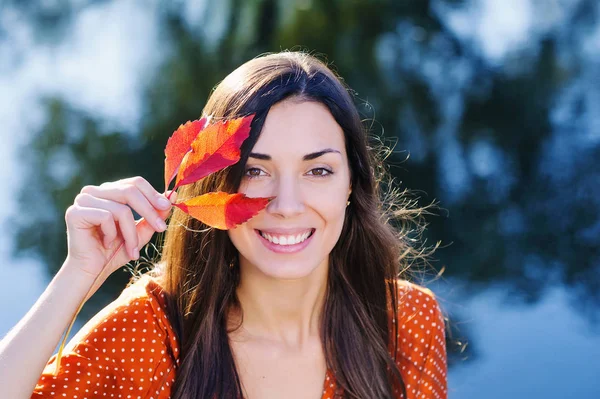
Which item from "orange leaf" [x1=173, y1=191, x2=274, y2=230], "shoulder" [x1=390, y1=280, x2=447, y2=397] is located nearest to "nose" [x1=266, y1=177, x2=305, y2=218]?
"orange leaf" [x1=173, y1=191, x2=274, y2=230]

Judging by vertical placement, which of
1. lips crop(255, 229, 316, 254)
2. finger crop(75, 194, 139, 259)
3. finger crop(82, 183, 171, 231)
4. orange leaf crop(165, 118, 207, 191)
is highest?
lips crop(255, 229, 316, 254)

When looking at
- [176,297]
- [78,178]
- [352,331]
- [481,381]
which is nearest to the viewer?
[176,297]

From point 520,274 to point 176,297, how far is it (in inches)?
74.6

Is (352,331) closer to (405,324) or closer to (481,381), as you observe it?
(405,324)

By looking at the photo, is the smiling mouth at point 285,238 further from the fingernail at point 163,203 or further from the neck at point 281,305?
the fingernail at point 163,203

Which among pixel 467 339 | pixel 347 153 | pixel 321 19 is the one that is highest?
pixel 321 19

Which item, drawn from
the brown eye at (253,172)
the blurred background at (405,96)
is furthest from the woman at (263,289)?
the blurred background at (405,96)

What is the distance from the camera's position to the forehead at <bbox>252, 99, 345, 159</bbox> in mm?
1324

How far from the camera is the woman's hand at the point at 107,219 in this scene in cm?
117

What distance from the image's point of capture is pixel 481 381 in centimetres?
264

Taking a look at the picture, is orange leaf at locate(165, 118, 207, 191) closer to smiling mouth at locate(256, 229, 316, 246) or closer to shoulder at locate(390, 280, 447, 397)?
smiling mouth at locate(256, 229, 316, 246)

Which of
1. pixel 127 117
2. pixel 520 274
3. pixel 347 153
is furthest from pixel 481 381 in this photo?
pixel 127 117

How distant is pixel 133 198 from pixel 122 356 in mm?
336

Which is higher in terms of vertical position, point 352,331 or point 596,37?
point 596,37
